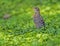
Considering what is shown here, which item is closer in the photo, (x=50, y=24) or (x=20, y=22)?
(x=50, y=24)

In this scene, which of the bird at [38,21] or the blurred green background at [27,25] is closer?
the blurred green background at [27,25]

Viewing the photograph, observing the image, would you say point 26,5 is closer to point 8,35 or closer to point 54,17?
point 54,17

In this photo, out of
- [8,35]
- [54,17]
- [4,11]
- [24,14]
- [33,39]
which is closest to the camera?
[33,39]

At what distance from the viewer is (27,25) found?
12.3 metres

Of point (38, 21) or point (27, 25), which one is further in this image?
point (27, 25)

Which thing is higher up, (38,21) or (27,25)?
(38,21)

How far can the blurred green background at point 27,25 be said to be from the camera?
1020 centimetres

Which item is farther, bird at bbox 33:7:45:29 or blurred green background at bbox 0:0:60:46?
bird at bbox 33:7:45:29

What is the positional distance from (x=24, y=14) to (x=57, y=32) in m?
4.46

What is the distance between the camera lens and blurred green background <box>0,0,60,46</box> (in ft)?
33.4

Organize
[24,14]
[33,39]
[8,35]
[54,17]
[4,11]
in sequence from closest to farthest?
[33,39] → [8,35] → [54,17] → [24,14] → [4,11]

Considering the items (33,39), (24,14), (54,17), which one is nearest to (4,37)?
(33,39)

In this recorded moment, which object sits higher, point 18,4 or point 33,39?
point 18,4

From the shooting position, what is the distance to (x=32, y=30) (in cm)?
1138
